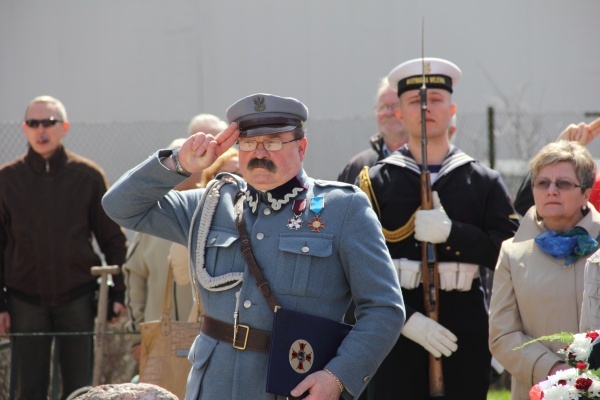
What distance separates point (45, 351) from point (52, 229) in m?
0.84

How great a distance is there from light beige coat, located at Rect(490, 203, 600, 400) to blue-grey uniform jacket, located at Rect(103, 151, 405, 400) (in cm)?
102

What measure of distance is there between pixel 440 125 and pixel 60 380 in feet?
10.9

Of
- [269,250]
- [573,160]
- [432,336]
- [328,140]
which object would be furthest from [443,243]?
[328,140]

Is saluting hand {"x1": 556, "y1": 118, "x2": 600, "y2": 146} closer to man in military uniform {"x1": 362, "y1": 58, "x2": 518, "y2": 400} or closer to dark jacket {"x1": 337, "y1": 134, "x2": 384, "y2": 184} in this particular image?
man in military uniform {"x1": 362, "y1": 58, "x2": 518, "y2": 400}

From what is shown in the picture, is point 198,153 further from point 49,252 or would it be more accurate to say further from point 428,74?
point 49,252

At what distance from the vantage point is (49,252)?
7.18m

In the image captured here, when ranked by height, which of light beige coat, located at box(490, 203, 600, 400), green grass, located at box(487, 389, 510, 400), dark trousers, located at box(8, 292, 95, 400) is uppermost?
light beige coat, located at box(490, 203, 600, 400)

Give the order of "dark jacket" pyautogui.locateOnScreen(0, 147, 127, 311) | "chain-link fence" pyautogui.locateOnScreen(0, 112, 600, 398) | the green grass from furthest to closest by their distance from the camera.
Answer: "chain-link fence" pyautogui.locateOnScreen(0, 112, 600, 398) < the green grass < "dark jacket" pyautogui.locateOnScreen(0, 147, 127, 311)

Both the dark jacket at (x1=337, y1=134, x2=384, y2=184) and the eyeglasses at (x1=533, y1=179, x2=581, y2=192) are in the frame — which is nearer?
the eyeglasses at (x1=533, y1=179, x2=581, y2=192)

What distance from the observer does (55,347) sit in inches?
270

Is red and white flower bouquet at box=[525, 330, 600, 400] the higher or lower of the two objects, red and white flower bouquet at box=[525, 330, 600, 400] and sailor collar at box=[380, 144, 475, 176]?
the lower

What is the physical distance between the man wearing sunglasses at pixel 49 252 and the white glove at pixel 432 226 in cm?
268

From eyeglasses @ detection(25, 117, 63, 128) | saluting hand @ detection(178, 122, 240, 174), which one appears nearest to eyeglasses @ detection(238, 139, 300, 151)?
saluting hand @ detection(178, 122, 240, 174)

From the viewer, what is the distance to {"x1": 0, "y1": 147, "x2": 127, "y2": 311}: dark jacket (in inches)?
282
